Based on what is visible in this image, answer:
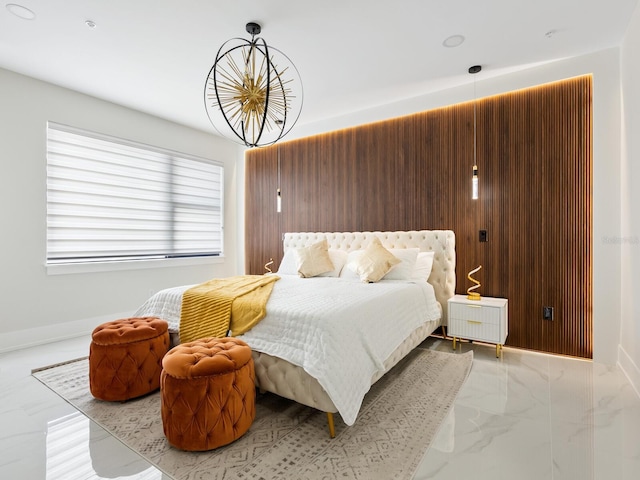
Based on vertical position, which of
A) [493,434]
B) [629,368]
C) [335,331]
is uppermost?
[335,331]

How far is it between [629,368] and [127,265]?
536 cm

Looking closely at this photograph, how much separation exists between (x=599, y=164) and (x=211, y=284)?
3715 millimetres

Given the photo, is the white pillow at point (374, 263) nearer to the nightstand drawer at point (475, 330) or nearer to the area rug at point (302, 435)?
the nightstand drawer at point (475, 330)

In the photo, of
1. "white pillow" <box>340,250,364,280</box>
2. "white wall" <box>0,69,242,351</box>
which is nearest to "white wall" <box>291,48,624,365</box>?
"white pillow" <box>340,250,364,280</box>

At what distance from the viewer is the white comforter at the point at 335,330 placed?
1.84 m

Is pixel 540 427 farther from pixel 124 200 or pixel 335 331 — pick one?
pixel 124 200

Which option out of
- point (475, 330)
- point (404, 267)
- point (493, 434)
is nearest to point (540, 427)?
point (493, 434)

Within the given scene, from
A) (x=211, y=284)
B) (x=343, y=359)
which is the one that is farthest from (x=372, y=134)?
(x=343, y=359)

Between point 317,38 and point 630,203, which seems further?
point 317,38

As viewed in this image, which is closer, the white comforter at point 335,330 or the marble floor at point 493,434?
the marble floor at point 493,434

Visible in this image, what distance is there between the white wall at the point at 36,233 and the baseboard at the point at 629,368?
5239 millimetres

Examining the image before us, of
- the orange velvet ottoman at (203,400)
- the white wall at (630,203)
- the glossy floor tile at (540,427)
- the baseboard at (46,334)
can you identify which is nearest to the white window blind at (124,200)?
the baseboard at (46,334)

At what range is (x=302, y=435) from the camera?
6.22 feet

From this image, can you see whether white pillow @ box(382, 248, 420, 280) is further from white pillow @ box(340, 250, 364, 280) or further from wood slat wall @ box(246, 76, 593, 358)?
wood slat wall @ box(246, 76, 593, 358)
